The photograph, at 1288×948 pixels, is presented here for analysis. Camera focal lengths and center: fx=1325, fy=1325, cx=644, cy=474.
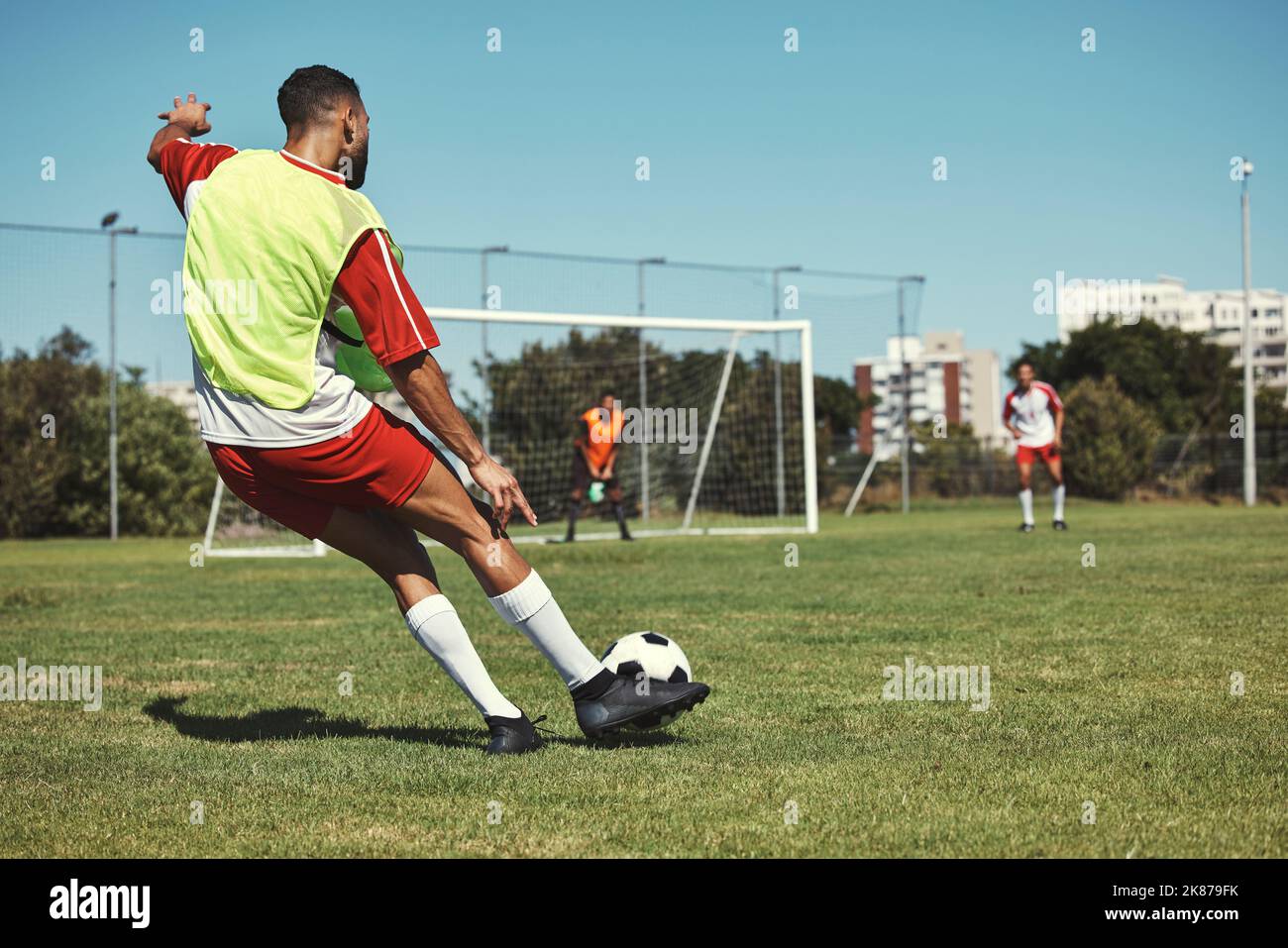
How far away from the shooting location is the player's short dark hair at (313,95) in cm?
428

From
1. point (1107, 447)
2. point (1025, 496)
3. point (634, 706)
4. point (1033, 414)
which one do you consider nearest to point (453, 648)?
point (634, 706)

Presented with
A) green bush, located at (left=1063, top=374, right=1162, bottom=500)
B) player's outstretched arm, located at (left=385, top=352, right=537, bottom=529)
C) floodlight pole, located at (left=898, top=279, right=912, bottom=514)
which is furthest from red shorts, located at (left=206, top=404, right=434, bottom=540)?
green bush, located at (left=1063, top=374, right=1162, bottom=500)

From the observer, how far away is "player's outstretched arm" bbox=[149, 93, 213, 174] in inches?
184

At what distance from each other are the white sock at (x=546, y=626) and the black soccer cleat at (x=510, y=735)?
0.22m

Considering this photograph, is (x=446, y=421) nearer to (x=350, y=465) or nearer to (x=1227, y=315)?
(x=350, y=465)

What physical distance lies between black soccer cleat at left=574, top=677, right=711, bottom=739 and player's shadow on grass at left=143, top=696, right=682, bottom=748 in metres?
0.17

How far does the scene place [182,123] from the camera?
15.8 ft

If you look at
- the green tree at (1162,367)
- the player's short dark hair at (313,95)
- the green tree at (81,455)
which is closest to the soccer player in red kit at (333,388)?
the player's short dark hair at (313,95)

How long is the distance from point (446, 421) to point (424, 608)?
755mm

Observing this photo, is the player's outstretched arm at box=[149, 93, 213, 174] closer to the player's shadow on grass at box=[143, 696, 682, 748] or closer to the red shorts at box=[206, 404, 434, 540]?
the red shorts at box=[206, 404, 434, 540]

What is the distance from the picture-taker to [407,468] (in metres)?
4.18

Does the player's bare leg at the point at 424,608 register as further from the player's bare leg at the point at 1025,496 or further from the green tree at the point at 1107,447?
the green tree at the point at 1107,447

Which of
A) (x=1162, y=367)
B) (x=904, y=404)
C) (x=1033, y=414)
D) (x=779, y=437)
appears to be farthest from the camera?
(x=1162, y=367)

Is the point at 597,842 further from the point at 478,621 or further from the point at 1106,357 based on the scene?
the point at 1106,357
